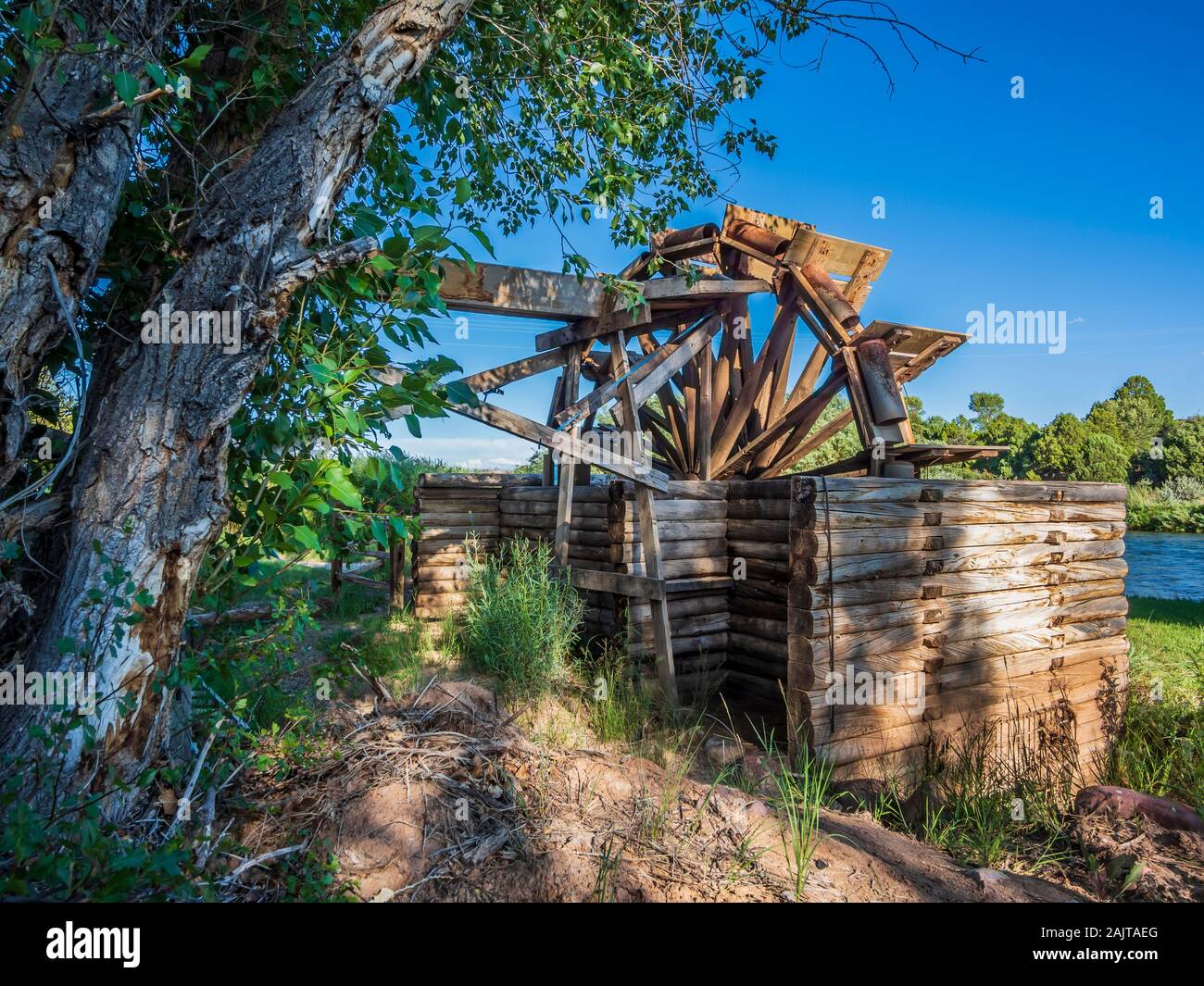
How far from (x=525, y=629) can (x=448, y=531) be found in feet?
10.9

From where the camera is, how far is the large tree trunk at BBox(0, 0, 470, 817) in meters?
2.13

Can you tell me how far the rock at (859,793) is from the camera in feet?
14.2

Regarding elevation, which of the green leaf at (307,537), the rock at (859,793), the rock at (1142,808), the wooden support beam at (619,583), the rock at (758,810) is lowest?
the rock at (859,793)

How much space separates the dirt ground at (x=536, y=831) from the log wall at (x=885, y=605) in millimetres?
1549

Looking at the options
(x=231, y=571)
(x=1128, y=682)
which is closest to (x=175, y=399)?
(x=231, y=571)

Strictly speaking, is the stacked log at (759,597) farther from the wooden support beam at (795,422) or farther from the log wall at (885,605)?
the wooden support beam at (795,422)

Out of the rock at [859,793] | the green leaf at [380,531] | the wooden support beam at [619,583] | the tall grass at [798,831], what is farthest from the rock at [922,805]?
the green leaf at [380,531]

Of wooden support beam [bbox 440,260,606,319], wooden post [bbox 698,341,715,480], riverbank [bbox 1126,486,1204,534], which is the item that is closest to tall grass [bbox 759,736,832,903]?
wooden support beam [bbox 440,260,606,319]

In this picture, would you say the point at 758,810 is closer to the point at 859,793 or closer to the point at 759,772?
the point at 759,772

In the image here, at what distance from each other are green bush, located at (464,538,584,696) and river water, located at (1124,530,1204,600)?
539 inches

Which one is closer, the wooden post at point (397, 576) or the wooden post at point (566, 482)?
the wooden post at point (566, 482)

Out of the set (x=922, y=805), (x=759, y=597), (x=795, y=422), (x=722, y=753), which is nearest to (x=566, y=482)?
(x=759, y=597)

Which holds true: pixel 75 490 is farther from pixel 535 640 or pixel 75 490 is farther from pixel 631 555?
pixel 631 555

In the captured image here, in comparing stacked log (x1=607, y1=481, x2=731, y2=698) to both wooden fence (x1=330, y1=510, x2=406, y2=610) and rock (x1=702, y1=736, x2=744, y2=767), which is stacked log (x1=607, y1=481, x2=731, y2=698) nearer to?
rock (x1=702, y1=736, x2=744, y2=767)
